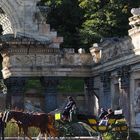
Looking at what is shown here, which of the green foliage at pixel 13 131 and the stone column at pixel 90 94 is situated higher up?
the stone column at pixel 90 94

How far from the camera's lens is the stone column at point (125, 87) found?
2980 centimetres

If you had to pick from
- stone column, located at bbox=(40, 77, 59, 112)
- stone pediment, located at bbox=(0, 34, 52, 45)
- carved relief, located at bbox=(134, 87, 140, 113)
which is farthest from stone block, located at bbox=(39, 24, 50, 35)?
carved relief, located at bbox=(134, 87, 140, 113)

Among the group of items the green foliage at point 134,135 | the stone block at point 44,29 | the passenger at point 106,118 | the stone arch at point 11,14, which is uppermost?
the stone arch at point 11,14

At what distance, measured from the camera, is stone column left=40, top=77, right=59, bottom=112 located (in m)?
35.9

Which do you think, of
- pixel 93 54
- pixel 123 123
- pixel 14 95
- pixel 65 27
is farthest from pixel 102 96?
pixel 65 27

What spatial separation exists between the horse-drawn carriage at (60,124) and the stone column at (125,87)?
125 inches

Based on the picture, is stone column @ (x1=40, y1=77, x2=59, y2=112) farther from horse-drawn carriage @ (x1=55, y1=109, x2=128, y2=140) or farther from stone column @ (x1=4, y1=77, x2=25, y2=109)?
horse-drawn carriage @ (x1=55, y1=109, x2=128, y2=140)

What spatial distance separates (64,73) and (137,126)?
8346mm

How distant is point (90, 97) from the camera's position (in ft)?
124

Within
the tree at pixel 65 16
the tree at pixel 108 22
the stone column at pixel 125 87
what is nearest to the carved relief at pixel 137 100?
the stone column at pixel 125 87

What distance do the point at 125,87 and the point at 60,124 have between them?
16.3ft

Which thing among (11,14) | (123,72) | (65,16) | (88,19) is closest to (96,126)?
(123,72)

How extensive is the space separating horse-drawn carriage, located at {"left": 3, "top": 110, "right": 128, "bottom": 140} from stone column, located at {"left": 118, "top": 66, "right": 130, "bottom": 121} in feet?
10.4

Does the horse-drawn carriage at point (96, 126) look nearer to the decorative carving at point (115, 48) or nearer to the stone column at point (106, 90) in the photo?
the decorative carving at point (115, 48)
